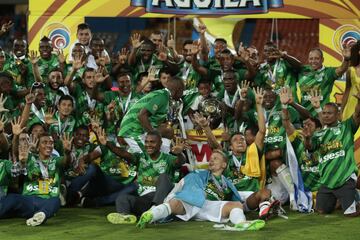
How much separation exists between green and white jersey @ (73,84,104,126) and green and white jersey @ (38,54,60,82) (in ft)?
1.81

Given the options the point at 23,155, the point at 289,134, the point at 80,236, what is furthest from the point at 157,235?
the point at 289,134

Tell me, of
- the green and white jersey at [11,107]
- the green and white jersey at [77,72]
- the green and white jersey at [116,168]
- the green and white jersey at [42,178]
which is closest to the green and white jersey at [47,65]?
the green and white jersey at [77,72]

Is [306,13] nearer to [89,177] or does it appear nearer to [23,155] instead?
[89,177]

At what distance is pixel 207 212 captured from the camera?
9883mm

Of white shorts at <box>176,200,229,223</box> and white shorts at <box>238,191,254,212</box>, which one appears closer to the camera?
white shorts at <box>176,200,229,223</box>

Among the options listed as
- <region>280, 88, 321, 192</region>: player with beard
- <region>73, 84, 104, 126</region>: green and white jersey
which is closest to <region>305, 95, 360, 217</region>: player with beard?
<region>280, 88, 321, 192</region>: player with beard

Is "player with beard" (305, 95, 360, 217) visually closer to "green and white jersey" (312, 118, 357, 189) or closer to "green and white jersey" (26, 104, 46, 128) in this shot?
"green and white jersey" (312, 118, 357, 189)

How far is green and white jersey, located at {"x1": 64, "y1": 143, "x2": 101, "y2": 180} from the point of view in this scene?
36.3 ft

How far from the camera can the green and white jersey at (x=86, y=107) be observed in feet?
38.1

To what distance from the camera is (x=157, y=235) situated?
9.09 m

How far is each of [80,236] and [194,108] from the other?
115 inches

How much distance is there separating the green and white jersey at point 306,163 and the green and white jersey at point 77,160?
2.31 metres

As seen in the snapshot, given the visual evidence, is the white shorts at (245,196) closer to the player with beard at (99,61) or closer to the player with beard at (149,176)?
the player with beard at (149,176)

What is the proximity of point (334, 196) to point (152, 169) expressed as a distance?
6.66 ft
